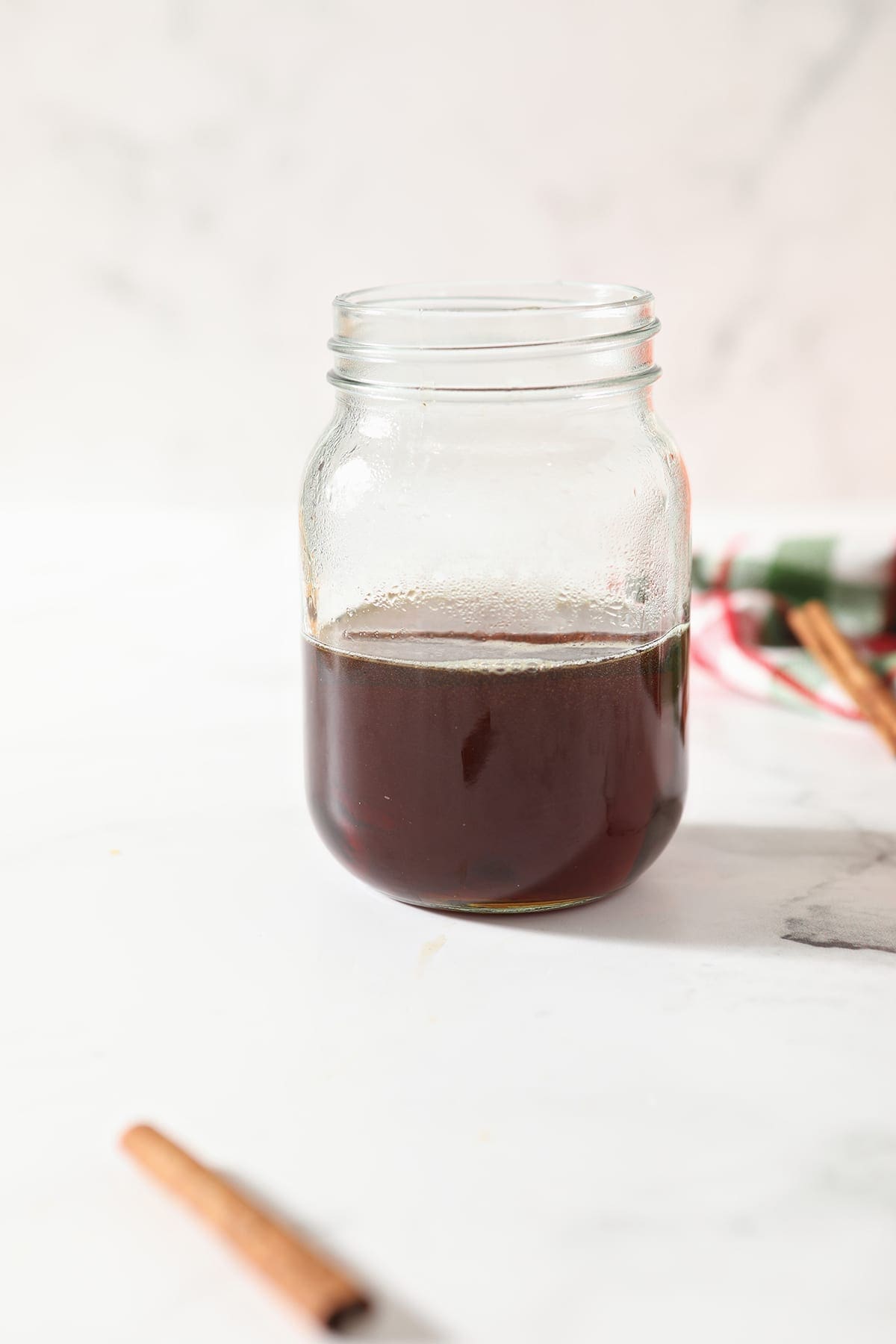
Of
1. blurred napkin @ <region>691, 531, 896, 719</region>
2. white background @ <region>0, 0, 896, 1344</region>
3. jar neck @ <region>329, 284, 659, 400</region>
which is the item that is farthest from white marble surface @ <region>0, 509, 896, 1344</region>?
jar neck @ <region>329, 284, 659, 400</region>

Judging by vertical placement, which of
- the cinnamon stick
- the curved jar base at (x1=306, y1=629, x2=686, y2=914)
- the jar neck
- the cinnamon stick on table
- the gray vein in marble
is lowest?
the cinnamon stick

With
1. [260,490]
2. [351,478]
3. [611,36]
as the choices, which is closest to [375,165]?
[611,36]

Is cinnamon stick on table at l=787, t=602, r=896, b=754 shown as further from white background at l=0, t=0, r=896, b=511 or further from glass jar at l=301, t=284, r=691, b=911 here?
white background at l=0, t=0, r=896, b=511

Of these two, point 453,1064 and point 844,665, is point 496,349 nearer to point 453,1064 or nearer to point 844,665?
point 453,1064

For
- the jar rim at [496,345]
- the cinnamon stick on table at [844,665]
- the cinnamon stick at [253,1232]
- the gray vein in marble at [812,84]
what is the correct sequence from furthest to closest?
the gray vein in marble at [812,84] < the cinnamon stick on table at [844,665] < the jar rim at [496,345] < the cinnamon stick at [253,1232]

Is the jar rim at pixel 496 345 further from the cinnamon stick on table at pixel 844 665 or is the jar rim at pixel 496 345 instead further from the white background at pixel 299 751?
the cinnamon stick on table at pixel 844 665

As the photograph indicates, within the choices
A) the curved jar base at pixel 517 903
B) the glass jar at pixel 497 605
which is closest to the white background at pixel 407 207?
the glass jar at pixel 497 605
